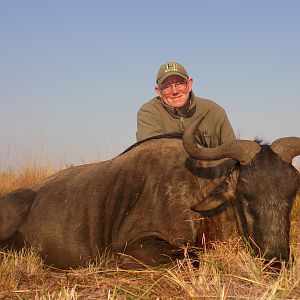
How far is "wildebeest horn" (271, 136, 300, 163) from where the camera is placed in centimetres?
451

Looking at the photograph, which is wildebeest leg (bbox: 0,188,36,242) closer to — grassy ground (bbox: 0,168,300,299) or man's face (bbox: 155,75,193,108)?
grassy ground (bbox: 0,168,300,299)

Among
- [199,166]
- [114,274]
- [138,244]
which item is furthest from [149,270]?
[199,166]

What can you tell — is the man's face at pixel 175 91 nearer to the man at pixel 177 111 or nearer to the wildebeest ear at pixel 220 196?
the man at pixel 177 111

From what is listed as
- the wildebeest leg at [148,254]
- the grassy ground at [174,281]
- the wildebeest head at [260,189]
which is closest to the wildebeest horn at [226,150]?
the wildebeest head at [260,189]

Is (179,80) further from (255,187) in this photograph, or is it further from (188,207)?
(255,187)

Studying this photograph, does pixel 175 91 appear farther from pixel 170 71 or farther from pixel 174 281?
pixel 174 281

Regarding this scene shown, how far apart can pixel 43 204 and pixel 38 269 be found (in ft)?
3.78

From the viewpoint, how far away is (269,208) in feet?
13.9

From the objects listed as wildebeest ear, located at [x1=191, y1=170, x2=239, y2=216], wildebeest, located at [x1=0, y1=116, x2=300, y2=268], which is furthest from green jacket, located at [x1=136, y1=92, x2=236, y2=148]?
wildebeest ear, located at [x1=191, y1=170, x2=239, y2=216]

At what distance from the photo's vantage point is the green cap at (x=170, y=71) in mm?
6640

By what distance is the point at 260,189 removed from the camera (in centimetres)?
429

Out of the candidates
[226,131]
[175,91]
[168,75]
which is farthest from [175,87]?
[226,131]

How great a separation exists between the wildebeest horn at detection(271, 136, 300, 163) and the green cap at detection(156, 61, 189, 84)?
7.63ft

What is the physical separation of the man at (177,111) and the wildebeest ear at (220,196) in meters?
1.76
